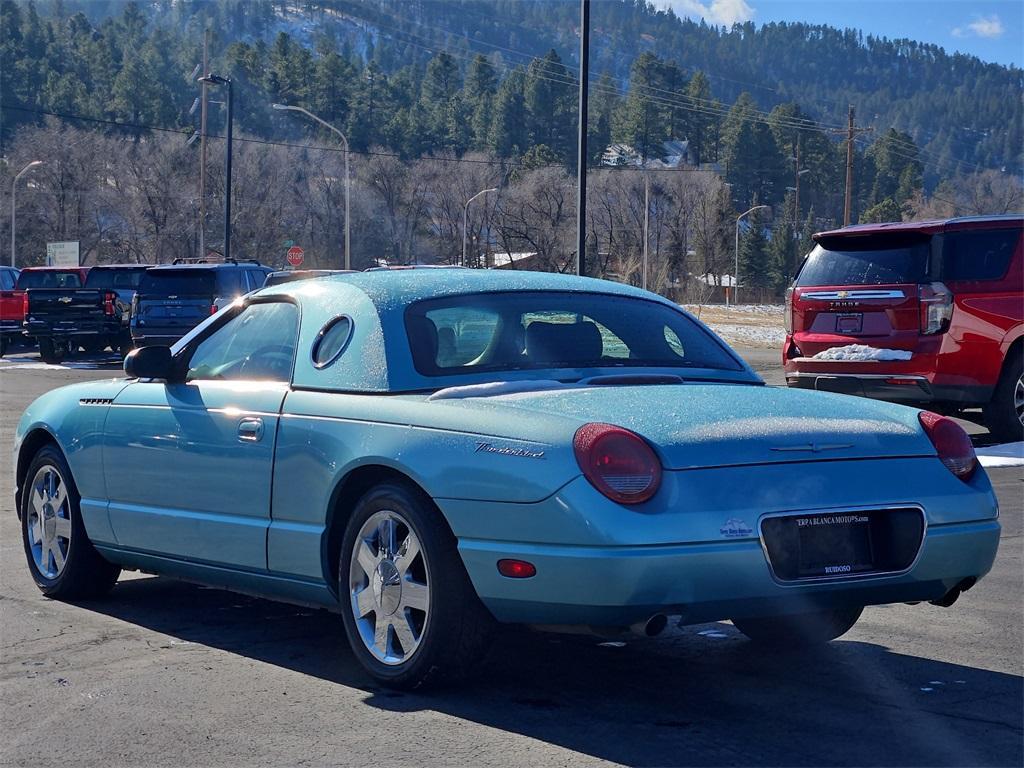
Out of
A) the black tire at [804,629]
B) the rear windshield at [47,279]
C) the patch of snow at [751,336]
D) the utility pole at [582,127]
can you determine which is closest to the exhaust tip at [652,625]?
the black tire at [804,629]

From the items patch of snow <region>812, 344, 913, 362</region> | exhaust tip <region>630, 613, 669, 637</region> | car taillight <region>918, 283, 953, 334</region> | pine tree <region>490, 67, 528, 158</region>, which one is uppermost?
pine tree <region>490, 67, 528, 158</region>

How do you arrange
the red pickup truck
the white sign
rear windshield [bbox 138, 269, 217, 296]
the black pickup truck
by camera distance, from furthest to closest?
1. the white sign
2. the red pickup truck
3. the black pickup truck
4. rear windshield [bbox 138, 269, 217, 296]

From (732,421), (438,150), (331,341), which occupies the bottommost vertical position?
(732,421)

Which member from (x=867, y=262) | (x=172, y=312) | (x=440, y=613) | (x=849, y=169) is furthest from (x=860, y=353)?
(x=849, y=169)

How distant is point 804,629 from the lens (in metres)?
5.77

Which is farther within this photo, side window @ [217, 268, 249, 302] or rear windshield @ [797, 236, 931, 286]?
side window @ [217, 268, 249, 302]

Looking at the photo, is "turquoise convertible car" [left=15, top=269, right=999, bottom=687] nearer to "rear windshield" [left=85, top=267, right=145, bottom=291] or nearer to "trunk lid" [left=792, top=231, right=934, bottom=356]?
"trunk lid" [left=792, top=231, right=934, bottom=356]

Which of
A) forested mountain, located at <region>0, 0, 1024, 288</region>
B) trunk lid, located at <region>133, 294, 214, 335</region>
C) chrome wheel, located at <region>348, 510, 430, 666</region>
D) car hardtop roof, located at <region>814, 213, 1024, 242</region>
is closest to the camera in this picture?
chrome wheel, located at <region>348, 510, 430, 666</region>

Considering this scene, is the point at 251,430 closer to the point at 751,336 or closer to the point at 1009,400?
the point at 1009,400

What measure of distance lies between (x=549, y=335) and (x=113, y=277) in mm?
29851

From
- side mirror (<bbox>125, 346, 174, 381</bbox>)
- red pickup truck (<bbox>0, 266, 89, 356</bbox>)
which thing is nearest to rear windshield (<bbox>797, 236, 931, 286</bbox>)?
side mirror (<bbox>125, 346, 174, 381</bbox>)

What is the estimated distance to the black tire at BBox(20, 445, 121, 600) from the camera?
6.67 meters

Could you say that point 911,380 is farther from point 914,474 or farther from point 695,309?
point 695,309

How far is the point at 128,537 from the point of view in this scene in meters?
6.31
